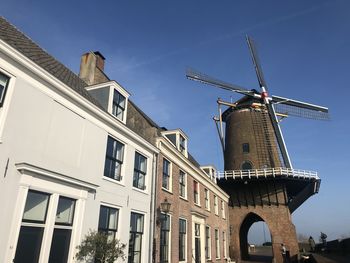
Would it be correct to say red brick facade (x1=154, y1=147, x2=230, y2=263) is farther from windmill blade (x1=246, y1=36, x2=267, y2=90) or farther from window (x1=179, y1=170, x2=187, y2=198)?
windmill blade (x1=246, y1=36, x2=267, y2=90)

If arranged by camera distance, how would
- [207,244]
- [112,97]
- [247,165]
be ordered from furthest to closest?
[247,165] → [207,244] → [112,97]

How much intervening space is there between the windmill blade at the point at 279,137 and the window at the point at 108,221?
2588cm

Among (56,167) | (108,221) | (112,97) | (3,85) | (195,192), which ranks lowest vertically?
(108,221)

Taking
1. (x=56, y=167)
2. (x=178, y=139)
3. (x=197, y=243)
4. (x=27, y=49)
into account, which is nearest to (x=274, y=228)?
(x=197, y=243)

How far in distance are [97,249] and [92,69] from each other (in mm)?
11491

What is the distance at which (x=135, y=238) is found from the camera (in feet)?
45.9

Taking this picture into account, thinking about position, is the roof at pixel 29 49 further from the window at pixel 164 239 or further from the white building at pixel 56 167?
the window at pixel 164 239

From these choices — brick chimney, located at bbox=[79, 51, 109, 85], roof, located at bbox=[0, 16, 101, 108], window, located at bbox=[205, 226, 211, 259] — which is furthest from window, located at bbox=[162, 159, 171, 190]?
window, located at bbox=[205, 226, 211, 259]

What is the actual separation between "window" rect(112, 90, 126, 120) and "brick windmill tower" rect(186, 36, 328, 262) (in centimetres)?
2161

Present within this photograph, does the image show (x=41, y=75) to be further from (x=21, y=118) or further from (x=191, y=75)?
(x=191, y=75)

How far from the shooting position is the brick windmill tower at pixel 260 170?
107ft

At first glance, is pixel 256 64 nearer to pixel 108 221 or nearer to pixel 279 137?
pixel 279 137

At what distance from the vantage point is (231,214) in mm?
34406

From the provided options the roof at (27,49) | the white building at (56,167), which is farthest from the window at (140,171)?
the roof at (27,49)
